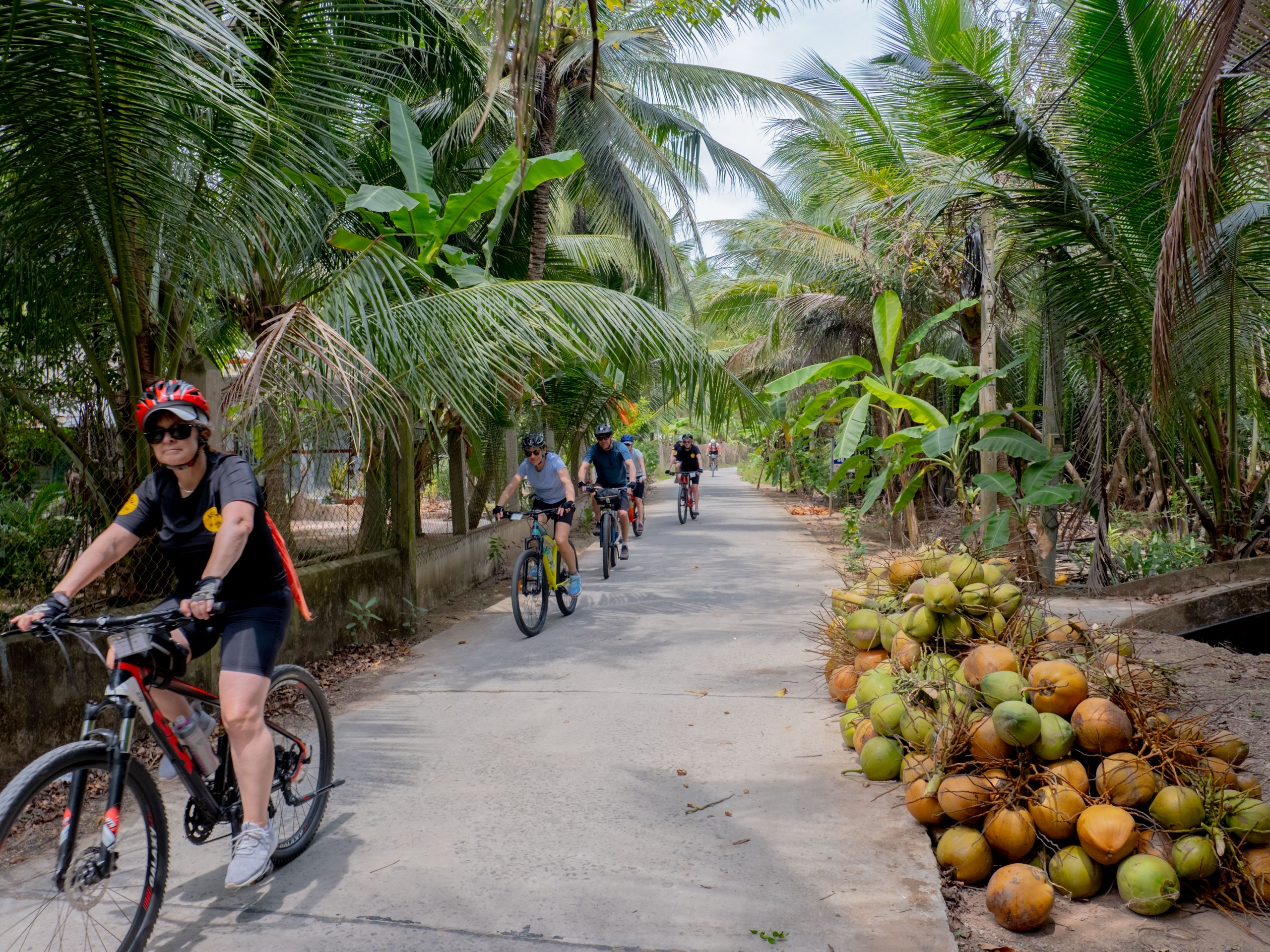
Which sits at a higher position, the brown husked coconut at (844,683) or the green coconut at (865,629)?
the green coconut at (865,629)

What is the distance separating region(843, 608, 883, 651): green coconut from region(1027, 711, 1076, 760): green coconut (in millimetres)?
1523

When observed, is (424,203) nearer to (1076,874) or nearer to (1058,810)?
(1058,810)

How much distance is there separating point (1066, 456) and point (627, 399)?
9159 millimetres

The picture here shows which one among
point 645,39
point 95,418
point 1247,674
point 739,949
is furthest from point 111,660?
point 645,39

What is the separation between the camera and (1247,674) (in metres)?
5.42

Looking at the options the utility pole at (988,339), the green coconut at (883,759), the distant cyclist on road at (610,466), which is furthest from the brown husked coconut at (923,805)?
the distant cyclist on road at (610,466)

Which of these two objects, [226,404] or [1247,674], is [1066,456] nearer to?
[1247,674]

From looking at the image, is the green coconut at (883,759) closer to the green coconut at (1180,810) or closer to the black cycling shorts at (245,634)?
the green coconut at (1180,810)

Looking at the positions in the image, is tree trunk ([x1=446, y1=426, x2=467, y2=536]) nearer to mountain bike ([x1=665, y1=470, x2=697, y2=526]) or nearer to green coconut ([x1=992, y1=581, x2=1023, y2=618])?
green coconut ([x1=992, y1=581, x2=1023, y2=618])

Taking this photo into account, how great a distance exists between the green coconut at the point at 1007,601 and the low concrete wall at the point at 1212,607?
3726mm

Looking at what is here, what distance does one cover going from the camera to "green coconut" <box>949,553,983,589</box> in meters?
4.27

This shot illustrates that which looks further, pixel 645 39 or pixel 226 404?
pixel 645 39

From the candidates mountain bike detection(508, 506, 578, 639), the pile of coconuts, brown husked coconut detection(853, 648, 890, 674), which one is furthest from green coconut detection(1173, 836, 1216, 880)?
mountain bike detection(508, 506, 578, 639)

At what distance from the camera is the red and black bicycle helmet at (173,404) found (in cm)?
304
